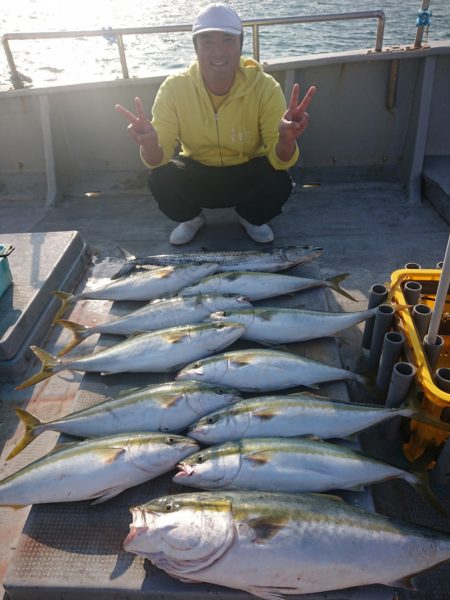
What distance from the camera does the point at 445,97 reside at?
5164 mm

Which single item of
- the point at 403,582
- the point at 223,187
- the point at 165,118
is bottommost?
the point at 403,582

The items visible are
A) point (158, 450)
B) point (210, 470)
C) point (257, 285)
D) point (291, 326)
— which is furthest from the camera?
point (257, 285)

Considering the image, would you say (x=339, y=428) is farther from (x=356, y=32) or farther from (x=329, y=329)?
(x=356, y=32)

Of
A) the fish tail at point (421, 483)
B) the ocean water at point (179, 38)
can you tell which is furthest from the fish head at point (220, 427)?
the ocean water at point (179, 38)

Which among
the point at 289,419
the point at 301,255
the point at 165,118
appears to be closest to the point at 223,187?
the point at 165,118

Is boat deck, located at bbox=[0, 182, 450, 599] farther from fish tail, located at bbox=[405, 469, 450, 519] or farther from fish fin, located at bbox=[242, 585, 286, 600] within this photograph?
fish fin, located at bbox=[242, 585, 286, 600]

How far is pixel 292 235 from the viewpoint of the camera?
4574 millimetres

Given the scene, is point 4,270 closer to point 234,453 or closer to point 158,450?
point 158,450

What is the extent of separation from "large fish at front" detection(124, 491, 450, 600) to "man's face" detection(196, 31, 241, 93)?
3.21 meters

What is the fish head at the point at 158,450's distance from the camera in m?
2.12

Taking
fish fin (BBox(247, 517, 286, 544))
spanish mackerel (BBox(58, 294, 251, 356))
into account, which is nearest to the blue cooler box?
spanish mackerel (BBox(58, 294, 251, 356))

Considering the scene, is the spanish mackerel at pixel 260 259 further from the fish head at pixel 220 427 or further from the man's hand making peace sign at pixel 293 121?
the fish head at pixel 220 427

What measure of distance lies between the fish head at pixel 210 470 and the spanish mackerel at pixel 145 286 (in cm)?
160

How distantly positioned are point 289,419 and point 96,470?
3.21 feet
